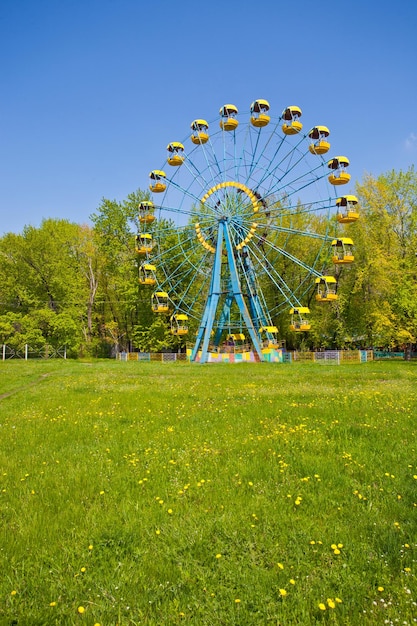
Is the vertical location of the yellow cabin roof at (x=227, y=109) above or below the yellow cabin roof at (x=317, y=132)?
above

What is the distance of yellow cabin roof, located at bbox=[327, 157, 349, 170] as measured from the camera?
31102 mm

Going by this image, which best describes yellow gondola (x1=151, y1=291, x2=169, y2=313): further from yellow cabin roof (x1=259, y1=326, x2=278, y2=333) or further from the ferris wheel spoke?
the ferris wheel spoke

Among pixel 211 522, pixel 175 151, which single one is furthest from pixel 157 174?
pixel 211 522

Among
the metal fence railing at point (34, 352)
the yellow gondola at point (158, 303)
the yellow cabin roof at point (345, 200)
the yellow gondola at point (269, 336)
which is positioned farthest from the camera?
the metal fence railing at point (34, 352)

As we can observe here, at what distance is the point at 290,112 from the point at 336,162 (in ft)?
16.6

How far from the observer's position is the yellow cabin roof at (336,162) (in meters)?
31.1

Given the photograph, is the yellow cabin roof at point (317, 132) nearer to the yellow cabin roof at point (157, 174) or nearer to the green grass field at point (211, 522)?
the yellow cabin roof at point (157, 174)

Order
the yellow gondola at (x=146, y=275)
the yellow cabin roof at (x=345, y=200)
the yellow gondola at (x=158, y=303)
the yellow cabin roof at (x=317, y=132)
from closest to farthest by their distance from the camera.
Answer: the yellow cabin roof at (x=345, y=200) → the yellow cabin roof at (x=317, y=132) → the yellow gondola at (x=158, y=303) → the yellow gondola at (x=146, y=275)

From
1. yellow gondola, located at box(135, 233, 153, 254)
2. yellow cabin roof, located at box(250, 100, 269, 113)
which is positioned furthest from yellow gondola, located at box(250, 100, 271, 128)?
yellow gondola, located at box(135, 233, 153, 254)

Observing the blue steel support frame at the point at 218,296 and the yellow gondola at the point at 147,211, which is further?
the yellow gondola at the point at 147,211

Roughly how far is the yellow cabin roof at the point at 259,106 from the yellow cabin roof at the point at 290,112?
1.45m

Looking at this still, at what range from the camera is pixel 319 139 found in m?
31.3

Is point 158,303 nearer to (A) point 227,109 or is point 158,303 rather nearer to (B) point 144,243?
(B) point 144,243

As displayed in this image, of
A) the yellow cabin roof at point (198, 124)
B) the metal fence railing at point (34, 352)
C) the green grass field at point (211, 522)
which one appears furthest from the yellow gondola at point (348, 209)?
the metal fence railing at point (34, 352)
